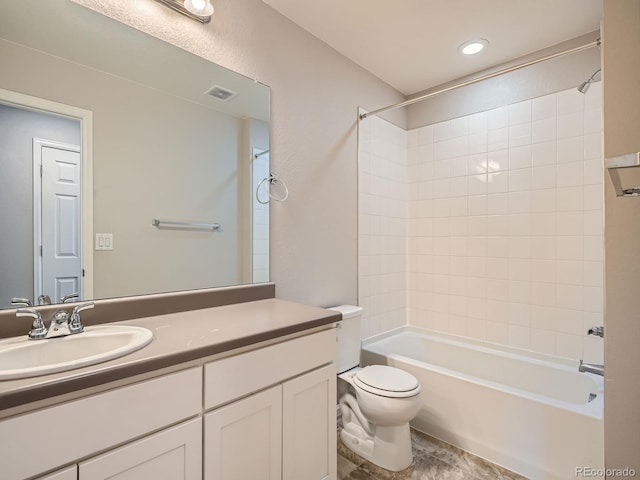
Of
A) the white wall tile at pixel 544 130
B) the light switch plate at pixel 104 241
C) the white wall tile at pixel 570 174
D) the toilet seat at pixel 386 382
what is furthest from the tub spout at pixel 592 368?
the light switch plate at pixel 104 241

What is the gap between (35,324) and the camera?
1023 millimetres

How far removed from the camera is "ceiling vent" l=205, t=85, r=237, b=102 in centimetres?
160

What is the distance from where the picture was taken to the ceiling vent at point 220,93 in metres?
1.60

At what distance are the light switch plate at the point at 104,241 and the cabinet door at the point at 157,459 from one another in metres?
0.78

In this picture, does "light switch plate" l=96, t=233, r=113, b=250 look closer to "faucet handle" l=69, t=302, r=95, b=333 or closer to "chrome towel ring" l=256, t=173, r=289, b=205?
"faucet handle" l=69, t=302, r=95, b=333

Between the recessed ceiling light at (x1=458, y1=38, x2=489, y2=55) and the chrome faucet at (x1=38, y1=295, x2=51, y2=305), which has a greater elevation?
the recessed ceiling light at (x1=458, y1=38, x2=489, y2=55)

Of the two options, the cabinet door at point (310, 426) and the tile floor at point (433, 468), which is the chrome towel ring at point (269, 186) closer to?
the cabinet door at point (310, 426)

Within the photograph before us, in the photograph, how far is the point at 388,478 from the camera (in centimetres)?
165

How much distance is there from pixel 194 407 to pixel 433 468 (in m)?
1.44

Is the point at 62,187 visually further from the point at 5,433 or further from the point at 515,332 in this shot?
the point at 515,332

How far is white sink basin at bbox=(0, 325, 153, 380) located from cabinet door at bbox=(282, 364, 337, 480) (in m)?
0.57

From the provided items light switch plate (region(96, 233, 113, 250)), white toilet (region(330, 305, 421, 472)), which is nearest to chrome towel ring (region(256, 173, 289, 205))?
light switch plate (region(96, 233, 113, 250))

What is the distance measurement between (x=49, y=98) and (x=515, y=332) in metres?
2.90

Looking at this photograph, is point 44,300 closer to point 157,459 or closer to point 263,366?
point 157,459
